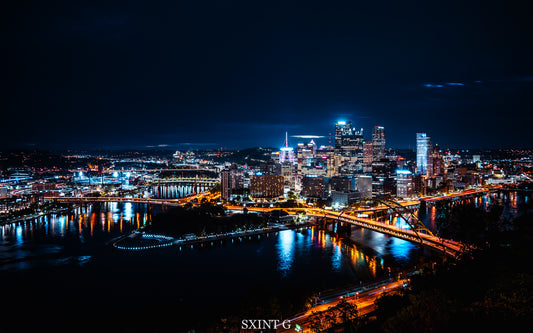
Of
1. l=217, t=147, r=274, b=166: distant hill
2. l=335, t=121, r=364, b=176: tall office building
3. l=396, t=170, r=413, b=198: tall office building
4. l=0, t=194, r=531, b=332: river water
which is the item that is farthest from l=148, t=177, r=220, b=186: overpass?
l=0, t=194, r=531, b=332: river water

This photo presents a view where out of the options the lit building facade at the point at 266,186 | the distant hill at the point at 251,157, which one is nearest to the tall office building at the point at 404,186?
the lit building facade at the point at 266,186

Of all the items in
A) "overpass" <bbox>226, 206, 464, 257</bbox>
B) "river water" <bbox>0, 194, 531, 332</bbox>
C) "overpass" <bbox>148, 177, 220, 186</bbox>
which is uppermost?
"overpass" <bbox>148, 177, 220, 186</bbox>

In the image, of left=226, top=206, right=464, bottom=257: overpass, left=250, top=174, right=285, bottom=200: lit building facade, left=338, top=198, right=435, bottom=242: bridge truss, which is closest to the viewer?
left=226, top=206, right=464, bottom=257: overpass

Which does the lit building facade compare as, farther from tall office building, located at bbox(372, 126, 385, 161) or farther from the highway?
tall office building, located at bbox(372, 126, 385, 161)

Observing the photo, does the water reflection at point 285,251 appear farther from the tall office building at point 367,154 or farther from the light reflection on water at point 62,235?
the tall office building at point 367,154

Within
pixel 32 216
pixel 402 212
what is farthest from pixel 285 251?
pixel 32 216

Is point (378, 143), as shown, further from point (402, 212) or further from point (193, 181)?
point (402, 212)
